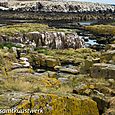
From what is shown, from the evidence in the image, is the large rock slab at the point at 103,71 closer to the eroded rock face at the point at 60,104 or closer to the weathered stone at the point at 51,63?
the eroded rock face at the point at 60,104

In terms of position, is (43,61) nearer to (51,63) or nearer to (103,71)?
(51,63)

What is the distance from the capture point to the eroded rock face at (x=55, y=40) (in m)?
45.0

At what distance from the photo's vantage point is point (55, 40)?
149 ft

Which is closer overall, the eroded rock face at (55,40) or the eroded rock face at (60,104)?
the eroded rock face at (60,104)

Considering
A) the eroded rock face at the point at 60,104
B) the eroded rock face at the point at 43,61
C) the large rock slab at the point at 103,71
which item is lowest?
the eroded rock face at the point at 43,61

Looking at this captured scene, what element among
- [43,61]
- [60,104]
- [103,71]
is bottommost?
[43,61]

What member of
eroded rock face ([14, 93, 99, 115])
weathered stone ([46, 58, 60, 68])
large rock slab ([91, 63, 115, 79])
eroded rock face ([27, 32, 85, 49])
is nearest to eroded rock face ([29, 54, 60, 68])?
weathered stone ([46, 58, 60, 68])

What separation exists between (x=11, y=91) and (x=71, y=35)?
120 feet

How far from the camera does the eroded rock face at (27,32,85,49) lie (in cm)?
4497

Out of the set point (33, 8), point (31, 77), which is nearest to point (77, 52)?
point (31, 77)

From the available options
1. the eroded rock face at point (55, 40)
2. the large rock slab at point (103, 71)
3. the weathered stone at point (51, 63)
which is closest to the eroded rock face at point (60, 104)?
the large rock slab at point (103, 71)

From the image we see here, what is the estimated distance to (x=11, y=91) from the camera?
11117 mm

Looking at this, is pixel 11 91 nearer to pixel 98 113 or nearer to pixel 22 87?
pixel 22 87

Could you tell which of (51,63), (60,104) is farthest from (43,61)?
(60,104)
